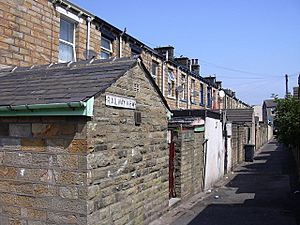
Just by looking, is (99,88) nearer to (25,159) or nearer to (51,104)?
(51,104)

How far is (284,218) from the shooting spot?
862cm

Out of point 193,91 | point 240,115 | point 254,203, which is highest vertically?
point 193,91

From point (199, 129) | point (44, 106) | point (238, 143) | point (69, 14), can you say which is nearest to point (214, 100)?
point (238, 143)

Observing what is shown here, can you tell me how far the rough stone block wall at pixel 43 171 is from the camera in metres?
4.93

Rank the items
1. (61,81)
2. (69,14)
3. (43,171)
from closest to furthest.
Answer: (43,171) < (61,81) < (69,14)

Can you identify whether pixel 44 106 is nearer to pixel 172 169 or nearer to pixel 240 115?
pixel 172 169

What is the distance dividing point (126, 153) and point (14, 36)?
5.06 m

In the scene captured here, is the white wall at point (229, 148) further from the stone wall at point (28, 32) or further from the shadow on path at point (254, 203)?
the stone wall at point (28, 32)

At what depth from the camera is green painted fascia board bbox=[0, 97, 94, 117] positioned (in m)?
4.77

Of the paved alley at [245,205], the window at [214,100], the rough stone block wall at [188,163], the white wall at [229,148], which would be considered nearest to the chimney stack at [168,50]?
the white wall at [229,148]

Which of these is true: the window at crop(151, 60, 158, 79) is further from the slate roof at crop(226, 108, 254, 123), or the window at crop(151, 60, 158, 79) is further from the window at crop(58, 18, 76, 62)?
the slate roof at crop(226, 108, 254, 123)

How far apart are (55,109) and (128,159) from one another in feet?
5.83

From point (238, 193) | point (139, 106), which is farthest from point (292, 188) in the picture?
point (139, 106)

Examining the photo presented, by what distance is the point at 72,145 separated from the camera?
496cm
